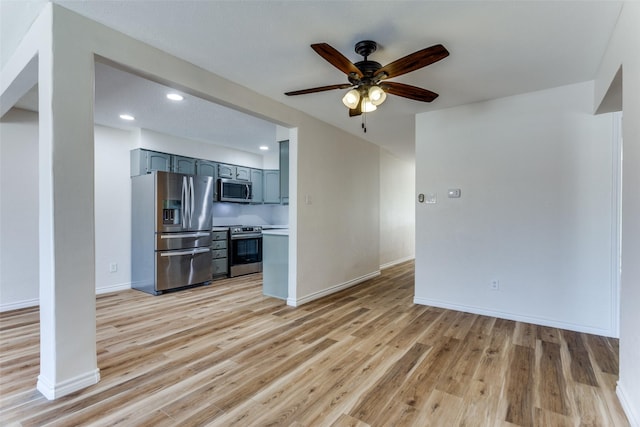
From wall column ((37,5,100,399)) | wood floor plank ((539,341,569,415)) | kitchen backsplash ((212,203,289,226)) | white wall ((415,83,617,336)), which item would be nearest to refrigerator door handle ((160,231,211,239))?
kitchen backsplash ((212,203,289,226))

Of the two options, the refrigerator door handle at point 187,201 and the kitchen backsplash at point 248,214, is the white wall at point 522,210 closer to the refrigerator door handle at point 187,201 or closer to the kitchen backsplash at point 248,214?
the refrigerator door handle at point 187,201

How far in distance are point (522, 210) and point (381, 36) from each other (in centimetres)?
234

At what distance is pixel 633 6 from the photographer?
1675mm

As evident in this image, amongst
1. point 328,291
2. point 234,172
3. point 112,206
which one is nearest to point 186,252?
point 112,206

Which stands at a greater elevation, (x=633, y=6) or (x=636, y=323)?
(x=633, y=6)

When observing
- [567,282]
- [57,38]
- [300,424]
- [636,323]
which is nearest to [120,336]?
[300,424]

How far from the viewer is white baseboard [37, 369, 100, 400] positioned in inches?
72.3

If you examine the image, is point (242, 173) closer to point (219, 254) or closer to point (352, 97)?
point (219, 254)

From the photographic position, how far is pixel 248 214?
257 inches

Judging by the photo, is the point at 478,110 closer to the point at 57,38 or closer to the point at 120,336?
the point at 57,38

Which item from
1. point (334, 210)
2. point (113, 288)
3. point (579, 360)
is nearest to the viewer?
point (579, 360)

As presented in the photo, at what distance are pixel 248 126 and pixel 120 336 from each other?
3053 millimetres

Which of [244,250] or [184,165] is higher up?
[184,165]

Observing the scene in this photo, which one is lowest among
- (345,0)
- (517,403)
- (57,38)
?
(517,403)
